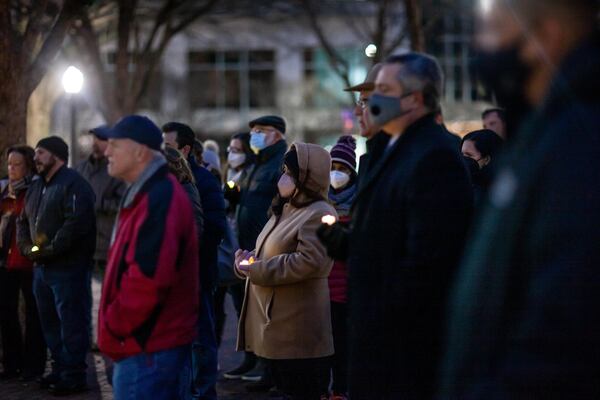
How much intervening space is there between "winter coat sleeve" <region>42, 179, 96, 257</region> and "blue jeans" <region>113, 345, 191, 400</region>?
381 cm

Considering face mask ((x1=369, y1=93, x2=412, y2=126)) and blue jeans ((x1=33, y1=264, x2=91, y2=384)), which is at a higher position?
face mask ((x1=369, y1=93, x2=412, y2=126))

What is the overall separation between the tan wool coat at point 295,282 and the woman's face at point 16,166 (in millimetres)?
3554

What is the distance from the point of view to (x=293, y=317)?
6.94 m

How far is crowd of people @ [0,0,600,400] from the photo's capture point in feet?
7.80

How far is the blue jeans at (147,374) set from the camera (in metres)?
5.26

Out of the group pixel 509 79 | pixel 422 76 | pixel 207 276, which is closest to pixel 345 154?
pixel 207 276

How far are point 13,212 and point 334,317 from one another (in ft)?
11.3

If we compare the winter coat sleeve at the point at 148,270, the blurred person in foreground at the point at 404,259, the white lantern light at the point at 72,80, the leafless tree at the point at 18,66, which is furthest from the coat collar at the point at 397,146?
the white lantern light at the point at 72,80

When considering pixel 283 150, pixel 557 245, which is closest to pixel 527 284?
pixel 557 245

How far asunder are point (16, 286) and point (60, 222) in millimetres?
1220

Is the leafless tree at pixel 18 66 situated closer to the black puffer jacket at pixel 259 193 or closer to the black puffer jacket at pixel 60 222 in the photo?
the black puffer jacket at pixel 60 222

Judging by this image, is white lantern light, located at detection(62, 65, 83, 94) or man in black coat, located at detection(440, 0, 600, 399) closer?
man in black coat, located at detection(440, 0, 600, 399)

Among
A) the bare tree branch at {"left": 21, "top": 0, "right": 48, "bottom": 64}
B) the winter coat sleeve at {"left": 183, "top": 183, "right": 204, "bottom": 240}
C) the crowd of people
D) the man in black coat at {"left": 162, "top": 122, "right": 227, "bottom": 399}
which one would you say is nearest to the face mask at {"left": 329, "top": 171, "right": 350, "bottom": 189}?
the crowd of people

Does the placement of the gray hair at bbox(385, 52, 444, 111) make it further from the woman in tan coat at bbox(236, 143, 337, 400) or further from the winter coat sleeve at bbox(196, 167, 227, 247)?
the winter coat sleeve at bbox(196, 167, 227, 247)
